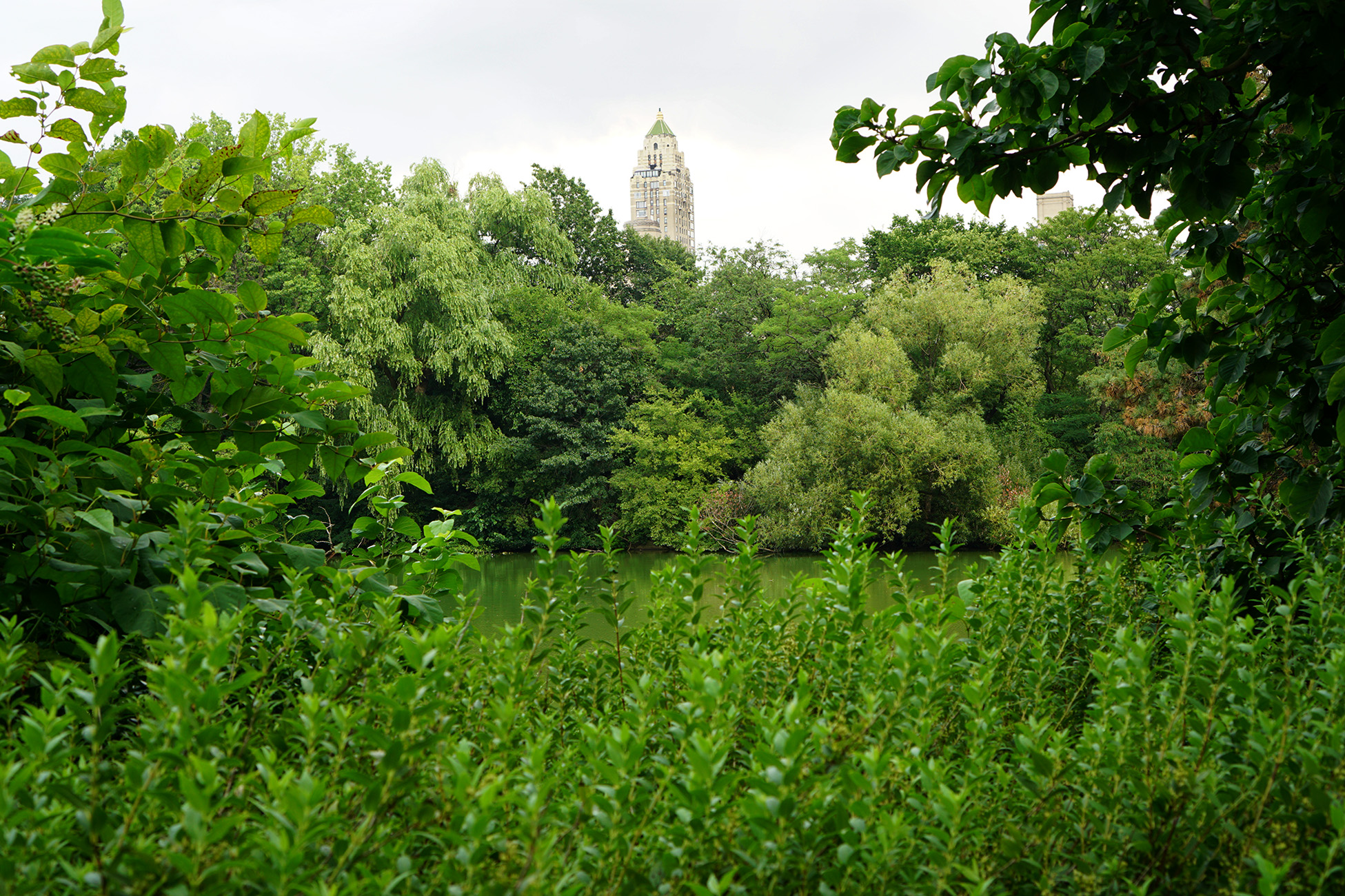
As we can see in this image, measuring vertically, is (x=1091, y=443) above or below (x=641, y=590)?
above

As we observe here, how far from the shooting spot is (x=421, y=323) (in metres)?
22.5

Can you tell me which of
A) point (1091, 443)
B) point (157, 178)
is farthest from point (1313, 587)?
point (1091, 443)

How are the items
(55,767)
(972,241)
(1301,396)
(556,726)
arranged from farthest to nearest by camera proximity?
(972,241), (1301,396), (556,726), (55,767)

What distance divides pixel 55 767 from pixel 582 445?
24.9m

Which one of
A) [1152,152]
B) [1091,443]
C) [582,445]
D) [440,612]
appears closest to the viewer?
[440,612]

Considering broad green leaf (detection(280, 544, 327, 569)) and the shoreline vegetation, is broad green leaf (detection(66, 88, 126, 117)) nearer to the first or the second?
the shoreline vegetation

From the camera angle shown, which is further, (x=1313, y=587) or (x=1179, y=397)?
(x=1179, y=397)

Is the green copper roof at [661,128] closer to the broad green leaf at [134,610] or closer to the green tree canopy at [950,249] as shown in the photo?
the green tree canopy at [950,249]

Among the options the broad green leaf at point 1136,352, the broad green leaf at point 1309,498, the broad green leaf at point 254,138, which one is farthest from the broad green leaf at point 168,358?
the broad green leaf at point 1309,498

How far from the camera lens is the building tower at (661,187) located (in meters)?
114

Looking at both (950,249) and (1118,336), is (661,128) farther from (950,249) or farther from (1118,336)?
(1118,336)

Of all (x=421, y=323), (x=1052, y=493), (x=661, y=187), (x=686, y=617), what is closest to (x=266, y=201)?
(x=686, y=617)

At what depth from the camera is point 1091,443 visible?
884 inches

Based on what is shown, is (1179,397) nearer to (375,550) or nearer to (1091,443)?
(1091,443)
